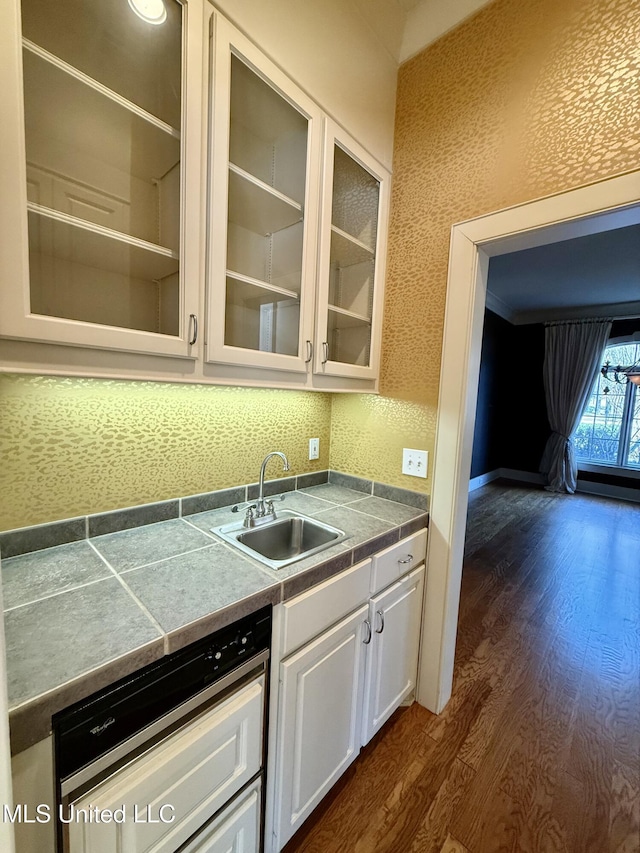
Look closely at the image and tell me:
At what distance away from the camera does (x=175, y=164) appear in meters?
0.97

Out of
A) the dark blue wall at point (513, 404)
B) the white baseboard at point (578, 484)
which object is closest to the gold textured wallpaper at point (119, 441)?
the white baseboard at point (578, 484)

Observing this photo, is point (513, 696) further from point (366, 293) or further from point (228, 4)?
point (228, 4)

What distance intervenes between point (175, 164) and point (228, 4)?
47 centimetres

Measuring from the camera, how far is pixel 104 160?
933 millimetres

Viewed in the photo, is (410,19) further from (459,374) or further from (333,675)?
(333,675)

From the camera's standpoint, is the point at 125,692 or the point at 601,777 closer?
the point at 125,692

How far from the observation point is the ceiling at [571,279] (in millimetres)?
3311

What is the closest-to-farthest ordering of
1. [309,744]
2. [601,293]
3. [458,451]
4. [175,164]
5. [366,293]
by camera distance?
[175,164]
[309,744]
[458,451]
[366,293]
[601,293]

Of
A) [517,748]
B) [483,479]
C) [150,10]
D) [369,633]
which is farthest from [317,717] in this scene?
[483,479]

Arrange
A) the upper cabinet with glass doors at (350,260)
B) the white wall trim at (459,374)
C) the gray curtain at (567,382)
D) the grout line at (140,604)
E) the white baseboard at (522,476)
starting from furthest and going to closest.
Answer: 1. the white baseboard at (522,476)
2. the gray curtain at (567,382)
3. the upper cabinet with glass doors at (350,260)
4. the white wall trim at (459,374)
5. the grout line at (140,604)

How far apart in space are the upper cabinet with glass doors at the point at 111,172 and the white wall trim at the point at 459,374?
1045mm

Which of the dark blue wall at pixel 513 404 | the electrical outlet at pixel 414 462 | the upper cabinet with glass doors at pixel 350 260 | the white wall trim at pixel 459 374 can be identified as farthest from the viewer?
the dark blue wall at pixel 513 404

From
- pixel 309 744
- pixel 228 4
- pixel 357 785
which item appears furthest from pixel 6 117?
pixel 357 785

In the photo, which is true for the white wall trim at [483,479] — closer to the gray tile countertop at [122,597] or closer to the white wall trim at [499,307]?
the white wall trim at [499,307]
